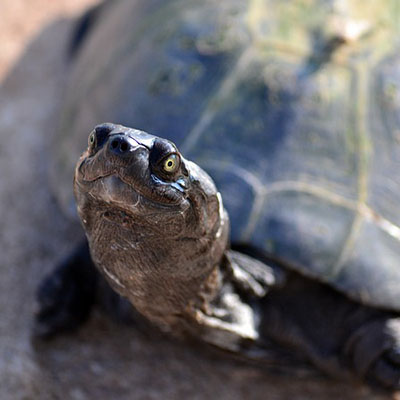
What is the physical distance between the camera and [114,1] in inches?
120

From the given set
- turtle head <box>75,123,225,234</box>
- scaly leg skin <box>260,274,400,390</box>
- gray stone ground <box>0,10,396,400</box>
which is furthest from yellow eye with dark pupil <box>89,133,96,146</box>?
gray stone ground <box>0,10,396,400</box>

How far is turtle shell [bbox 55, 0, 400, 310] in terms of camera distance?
1.82 metres

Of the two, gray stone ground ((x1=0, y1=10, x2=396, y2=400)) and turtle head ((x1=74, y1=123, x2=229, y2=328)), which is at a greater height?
turtle head ((x1=74, y1=123, x2=229, y2=328))

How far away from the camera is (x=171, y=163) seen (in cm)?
127

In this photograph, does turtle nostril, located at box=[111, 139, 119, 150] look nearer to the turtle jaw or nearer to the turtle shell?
the turtle jaw

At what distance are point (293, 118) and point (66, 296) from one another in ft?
2.87

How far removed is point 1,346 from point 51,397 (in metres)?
0.22

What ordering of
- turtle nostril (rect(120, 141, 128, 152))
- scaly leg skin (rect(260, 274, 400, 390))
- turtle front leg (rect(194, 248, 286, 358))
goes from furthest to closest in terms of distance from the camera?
scaly leg skin (rect(260, 274, 400, 390)) < turtle front leg (rect(194, 248, 286, 358)) < turtle nostril (rect(120, 141, 128, 152))

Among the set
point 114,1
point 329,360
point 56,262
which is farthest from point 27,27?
point 329,360

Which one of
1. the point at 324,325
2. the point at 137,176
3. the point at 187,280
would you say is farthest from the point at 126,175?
the point at 324,325

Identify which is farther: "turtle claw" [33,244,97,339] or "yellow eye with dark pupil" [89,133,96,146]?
"turtle claw" [33,244,97,339]

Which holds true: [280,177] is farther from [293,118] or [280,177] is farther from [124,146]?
[124,146]

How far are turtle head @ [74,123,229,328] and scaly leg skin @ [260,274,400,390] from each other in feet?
1.32

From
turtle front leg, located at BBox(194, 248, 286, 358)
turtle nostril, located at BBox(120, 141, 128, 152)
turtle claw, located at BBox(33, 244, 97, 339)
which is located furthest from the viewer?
turtle claw, located at BBox(33, 244, 97, 339)
